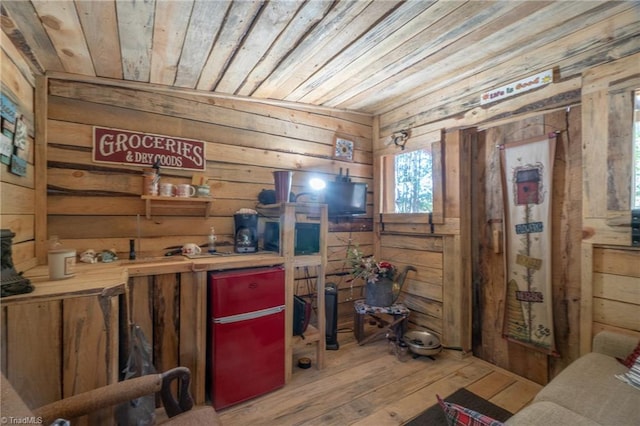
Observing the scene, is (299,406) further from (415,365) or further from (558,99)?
(558,99)

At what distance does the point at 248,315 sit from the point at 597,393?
1.88 metres

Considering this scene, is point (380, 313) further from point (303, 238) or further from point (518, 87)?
point (518, 87)

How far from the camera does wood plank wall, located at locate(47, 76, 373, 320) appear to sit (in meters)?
2.00

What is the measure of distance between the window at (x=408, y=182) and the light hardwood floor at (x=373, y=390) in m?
1.47

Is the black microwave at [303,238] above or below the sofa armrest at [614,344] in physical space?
above

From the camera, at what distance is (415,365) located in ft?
7.91

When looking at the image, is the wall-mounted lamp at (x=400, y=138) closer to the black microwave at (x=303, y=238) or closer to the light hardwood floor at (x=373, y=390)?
the black microwave at (x=303, y=238)

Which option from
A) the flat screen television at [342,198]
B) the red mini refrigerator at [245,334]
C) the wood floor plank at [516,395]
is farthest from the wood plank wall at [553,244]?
the red mini refrigerator at [245,334]

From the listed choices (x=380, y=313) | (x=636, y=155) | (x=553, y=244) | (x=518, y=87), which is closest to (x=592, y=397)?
(x=553, y=244)

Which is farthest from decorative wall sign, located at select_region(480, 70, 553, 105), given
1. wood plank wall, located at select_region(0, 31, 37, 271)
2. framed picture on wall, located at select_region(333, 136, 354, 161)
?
wood plank wall, located at select_region(0, 31, 37, 271)

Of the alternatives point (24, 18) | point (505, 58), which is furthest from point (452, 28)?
point (24, 18)

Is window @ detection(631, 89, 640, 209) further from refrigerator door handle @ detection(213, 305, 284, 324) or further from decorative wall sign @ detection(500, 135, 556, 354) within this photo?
refrigerator door handle @ detection(213, 305, 284, 324)

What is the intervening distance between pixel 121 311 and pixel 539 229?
2787mm

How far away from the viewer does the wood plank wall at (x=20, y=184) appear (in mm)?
1426
